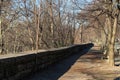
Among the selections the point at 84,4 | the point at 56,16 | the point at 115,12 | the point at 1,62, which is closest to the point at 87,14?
the point at 84,4

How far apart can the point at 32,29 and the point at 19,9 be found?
260 centimetres

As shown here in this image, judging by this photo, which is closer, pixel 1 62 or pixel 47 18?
pixel 1 62

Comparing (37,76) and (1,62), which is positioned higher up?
(1,62)

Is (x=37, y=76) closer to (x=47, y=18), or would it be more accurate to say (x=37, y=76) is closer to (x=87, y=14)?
(x=87, y=14)

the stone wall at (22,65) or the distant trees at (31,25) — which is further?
the distant trees at (31,25)

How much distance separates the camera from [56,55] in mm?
22297

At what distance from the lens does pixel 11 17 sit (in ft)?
110

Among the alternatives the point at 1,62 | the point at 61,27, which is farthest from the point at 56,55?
the point at 61,27

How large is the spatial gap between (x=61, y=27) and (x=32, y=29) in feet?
28.5

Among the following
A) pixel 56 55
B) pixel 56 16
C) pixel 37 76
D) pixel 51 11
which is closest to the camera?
pixel 37 76

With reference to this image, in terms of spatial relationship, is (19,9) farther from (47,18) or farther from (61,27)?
(61,27)

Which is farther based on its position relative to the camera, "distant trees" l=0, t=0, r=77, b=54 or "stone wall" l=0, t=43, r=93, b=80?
"distant trees" l=0, t=0, r=77, b=54

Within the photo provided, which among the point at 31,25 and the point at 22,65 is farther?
the point at 31,25

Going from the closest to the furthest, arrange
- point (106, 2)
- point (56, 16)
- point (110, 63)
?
point (110, 63) < point (106, 2) < point (56, 16)
